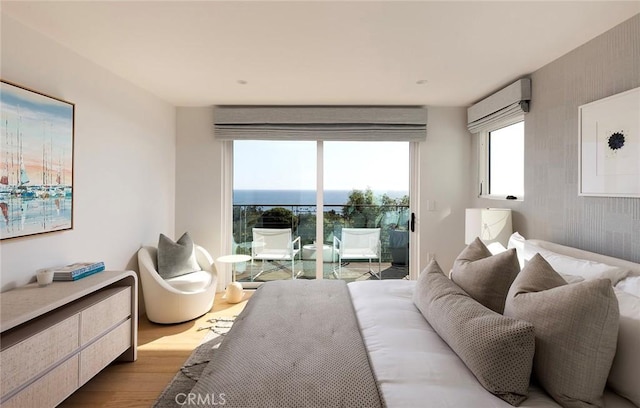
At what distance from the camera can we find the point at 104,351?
2.12 metres

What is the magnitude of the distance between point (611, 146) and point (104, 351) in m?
3.64

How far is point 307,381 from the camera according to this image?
3.84ft

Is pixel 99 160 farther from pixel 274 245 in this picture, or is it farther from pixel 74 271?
pixel 274 245

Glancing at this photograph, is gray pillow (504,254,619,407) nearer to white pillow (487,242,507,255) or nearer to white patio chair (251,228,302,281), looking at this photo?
white pillow (487,242,507,255)

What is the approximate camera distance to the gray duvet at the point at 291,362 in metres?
1.09

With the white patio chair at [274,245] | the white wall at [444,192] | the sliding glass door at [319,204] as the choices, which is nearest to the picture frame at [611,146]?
the white wall at [444,192]

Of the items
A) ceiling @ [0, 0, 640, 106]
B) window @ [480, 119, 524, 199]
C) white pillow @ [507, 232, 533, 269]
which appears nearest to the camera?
ceiling @ [0, 0, 640, 106]

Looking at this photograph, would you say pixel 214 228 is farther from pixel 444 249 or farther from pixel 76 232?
pixel 444 249

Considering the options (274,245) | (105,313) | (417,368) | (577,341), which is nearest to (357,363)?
(417,368)

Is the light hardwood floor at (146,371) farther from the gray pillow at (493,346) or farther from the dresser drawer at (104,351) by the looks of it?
the gray pillow at (493,346)

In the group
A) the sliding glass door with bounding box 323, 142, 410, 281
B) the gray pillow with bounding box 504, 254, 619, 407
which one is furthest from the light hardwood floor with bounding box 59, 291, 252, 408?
the gray pillow with bounding box 504, 254, 619, 407

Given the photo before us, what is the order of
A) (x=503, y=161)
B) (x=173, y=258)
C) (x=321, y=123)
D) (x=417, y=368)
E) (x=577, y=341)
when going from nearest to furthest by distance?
(x=577, y=341) < (x=417, y=368) < (x=173, y=258) < (x=503, y=161) < (x=321, y=123)

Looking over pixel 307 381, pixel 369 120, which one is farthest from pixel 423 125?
pixel 307 381

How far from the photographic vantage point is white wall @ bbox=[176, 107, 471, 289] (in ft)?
13.0
